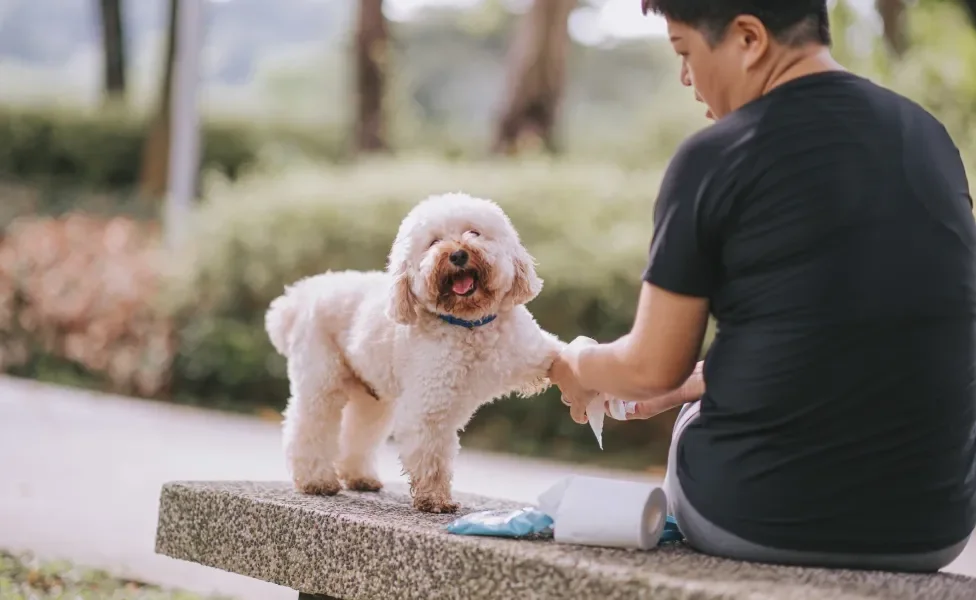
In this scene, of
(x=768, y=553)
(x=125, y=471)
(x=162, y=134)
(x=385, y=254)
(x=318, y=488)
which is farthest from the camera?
(x=162, y=134)

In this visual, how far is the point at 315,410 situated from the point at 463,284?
815 millimetres

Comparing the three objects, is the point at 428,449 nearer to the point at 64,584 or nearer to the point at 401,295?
the point at 401,295

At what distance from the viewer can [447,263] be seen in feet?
10.0

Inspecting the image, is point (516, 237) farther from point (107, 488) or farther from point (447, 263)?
point (107, 488)

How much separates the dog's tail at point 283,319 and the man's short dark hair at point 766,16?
1.70 metres

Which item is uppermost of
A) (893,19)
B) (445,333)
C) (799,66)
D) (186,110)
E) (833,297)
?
(893,19)

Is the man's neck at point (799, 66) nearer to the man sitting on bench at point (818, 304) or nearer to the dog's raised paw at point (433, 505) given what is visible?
the man sitting on bench at point (818, 304)

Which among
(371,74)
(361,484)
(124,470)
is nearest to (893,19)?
(371,74)

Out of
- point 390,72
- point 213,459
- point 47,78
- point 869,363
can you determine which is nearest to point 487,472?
point 213,459

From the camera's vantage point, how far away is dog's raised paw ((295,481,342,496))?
355 cm

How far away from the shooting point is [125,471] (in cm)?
774

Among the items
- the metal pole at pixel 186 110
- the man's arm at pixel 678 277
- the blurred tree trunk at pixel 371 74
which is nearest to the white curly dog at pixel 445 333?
the man's arm at pixel 678 277

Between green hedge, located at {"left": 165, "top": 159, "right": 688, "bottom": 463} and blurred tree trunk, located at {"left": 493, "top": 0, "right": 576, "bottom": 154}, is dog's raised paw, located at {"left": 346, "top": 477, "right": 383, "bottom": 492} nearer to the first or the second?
green hedge, located at {"left": 165, "top": 159, "right": 688, "bottom": 463}

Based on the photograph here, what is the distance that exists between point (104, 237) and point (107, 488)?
6.59 meters
